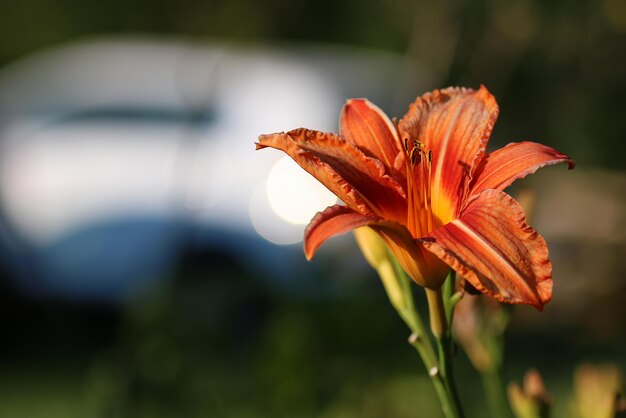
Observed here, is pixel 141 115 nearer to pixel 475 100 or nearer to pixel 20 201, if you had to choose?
pixel 20 201

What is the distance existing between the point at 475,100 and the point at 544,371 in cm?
290

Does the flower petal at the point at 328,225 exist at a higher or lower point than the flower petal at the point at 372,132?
lower

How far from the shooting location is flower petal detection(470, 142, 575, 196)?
835 millimetres

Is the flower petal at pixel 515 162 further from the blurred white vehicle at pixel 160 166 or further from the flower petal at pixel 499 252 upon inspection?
the blurred white vehicle at pixel 160 166

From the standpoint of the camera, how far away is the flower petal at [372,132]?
96cm

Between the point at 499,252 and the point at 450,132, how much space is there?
0.76 feet

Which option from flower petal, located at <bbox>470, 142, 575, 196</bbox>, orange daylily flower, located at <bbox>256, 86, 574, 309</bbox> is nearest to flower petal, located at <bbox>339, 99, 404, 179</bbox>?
orange daylily flower, located at <bbox>256, 86, 574, 309</bbox>

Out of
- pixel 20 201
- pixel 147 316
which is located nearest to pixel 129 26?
pixel 20 201

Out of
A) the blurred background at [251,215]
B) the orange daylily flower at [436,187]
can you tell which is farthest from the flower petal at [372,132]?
the blurred background at [251,215]

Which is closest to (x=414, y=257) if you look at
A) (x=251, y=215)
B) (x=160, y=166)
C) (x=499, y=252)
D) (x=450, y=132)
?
(x=499, y=252)

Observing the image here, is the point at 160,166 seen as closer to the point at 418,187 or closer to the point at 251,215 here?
the point at 251,215

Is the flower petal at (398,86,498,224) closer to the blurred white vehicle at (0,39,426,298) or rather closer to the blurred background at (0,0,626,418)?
the blurred background at (0,0,626,418)

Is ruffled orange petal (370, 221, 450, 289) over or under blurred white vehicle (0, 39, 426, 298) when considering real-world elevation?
under

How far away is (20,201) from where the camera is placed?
4.63m
